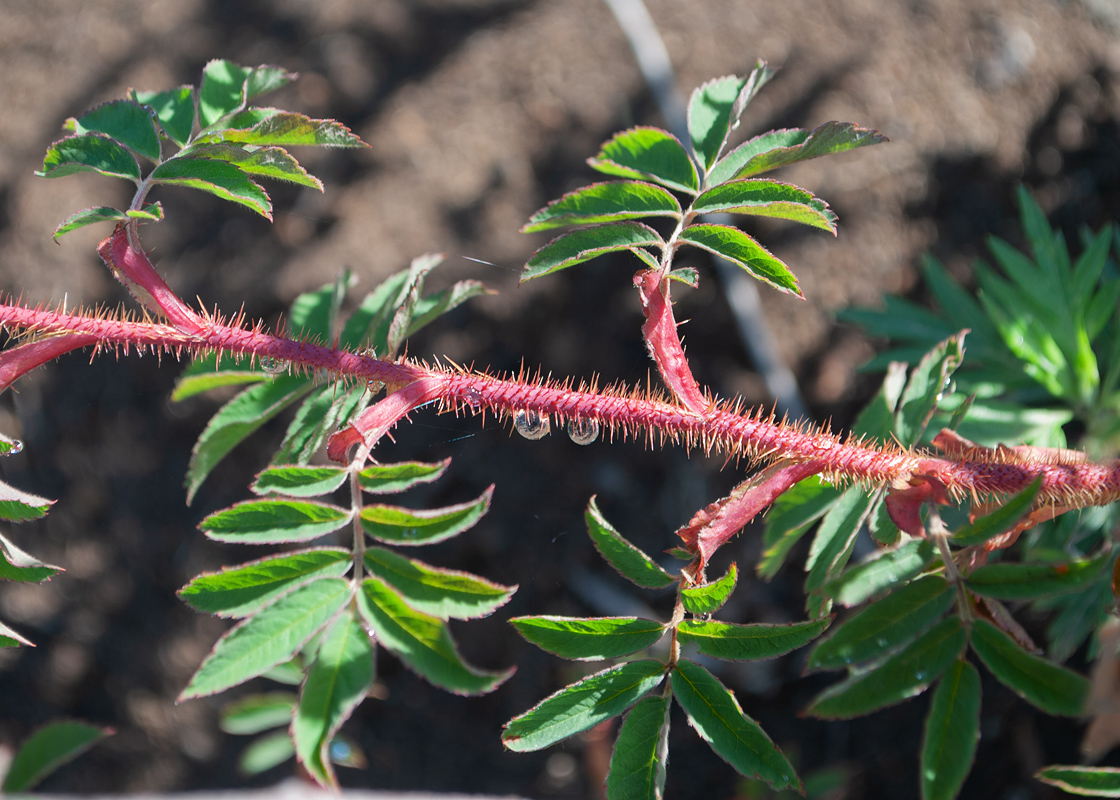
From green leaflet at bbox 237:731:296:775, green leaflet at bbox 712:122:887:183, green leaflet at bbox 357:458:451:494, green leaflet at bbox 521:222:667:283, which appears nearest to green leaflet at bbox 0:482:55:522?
green leaflet at bbox 357:458:451:494

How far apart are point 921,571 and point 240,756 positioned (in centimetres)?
309

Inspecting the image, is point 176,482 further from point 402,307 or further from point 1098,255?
point 1098,255

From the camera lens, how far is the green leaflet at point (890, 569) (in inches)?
45.6

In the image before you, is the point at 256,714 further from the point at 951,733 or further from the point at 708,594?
the point at 951,733

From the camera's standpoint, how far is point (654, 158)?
48.9 inches

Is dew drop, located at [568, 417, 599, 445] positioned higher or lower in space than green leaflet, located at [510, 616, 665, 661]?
higher

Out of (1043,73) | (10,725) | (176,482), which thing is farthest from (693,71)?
(10,725)

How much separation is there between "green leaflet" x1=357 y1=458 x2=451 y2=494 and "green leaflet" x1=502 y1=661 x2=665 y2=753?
393 mm

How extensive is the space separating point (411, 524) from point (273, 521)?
22cm

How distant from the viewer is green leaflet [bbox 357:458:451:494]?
3.79ft

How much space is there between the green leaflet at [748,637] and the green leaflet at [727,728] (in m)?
0.04

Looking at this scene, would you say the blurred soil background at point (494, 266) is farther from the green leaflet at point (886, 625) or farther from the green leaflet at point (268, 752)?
the green leaflet at point (886, 625)

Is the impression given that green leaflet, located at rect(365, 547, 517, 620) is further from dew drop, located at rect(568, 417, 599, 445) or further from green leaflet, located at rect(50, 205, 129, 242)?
green leaflet, located at rect(50, 205, 129, 242)

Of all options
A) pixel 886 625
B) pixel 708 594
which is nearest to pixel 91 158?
pixel 708 594
